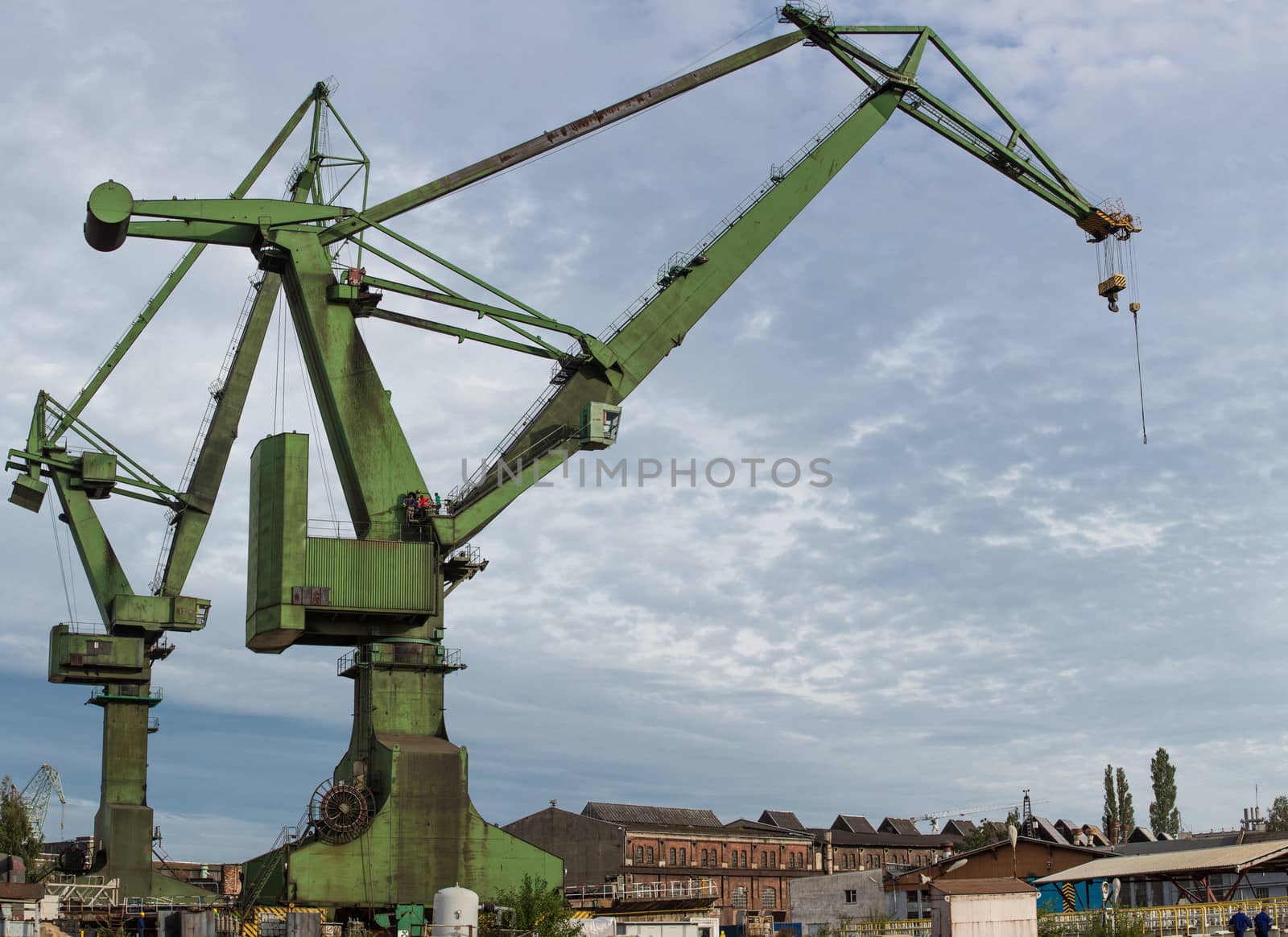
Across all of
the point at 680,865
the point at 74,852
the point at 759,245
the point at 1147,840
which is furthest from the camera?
the point at 680,865

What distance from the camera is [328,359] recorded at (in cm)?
3225

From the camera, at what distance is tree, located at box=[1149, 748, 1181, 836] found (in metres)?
77.8

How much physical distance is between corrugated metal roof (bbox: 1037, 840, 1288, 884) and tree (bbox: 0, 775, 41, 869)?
4227 centimetres

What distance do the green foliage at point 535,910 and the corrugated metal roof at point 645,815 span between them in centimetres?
4097

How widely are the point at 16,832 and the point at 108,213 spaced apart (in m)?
37.7

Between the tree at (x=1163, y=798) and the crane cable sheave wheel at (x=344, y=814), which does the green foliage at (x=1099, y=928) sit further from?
the tree at (x=1163, y=798)

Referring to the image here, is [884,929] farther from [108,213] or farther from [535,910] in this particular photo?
[108,213]

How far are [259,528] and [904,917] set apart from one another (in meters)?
32.3

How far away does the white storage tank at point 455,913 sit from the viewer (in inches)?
1036

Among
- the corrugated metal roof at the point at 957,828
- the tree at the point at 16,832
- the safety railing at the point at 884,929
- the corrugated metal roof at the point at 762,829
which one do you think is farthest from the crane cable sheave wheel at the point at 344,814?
the corrugated metal roof at the point at 957,828

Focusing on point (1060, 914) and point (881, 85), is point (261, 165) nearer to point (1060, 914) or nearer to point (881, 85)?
point (881, 85)

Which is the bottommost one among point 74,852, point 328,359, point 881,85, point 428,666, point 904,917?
point 904,917

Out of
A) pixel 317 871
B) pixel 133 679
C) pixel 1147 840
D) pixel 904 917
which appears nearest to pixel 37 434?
pixel 133 679

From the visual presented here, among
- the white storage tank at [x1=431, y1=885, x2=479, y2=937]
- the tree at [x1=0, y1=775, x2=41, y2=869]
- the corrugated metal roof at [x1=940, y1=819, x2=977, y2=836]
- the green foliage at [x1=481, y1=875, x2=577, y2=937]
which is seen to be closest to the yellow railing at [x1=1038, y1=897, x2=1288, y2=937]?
the green foliage at [x1=481, y1=875, x2=577, y2=937]
